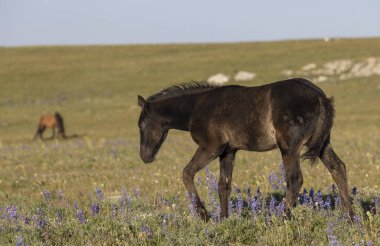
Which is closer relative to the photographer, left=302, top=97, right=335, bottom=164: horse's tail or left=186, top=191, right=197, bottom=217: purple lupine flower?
left=186, top=191, right=197, bottom=217: purple lupine flower

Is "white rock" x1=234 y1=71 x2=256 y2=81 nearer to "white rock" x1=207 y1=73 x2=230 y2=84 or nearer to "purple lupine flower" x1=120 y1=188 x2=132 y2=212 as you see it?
"white rock" x1=207 y1=73 x2=230 y2=84

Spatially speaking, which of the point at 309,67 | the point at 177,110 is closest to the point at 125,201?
the point at 177,110

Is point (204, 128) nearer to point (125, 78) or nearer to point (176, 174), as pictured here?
point (176, 174)

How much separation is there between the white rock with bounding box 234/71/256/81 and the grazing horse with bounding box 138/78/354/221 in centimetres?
5761

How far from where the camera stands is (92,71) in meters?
80.4

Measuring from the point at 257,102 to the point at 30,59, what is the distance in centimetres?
8661

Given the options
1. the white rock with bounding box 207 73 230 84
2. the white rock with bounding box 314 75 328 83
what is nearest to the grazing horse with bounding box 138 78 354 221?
the white rock with bounding box 314 75 328 83

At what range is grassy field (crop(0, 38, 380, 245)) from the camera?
748cm

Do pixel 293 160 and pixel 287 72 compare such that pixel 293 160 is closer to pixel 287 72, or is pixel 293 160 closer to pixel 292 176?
pixel 292 176

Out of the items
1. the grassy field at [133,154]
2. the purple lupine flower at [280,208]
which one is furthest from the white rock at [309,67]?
the purple lupine flower at [280,208]

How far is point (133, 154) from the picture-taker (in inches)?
909

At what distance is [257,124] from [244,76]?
5956 centimetres

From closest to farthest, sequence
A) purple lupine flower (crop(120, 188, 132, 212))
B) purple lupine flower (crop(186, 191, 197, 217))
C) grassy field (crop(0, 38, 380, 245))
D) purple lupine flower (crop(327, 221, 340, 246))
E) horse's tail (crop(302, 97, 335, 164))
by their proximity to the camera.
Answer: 1. purple lupine flower (crop(327, 221, 340, 246))
2. grassy field (crop(0, 38, 380, 245))
3. purple lupine flower (crop(186, 191, 197, 217))
4. horse's tail (crop(302, 97, 335, 164))
5. purple lupine flower (crop(120, 188, 132, 212))

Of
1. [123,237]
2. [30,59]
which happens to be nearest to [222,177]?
[123,237]
